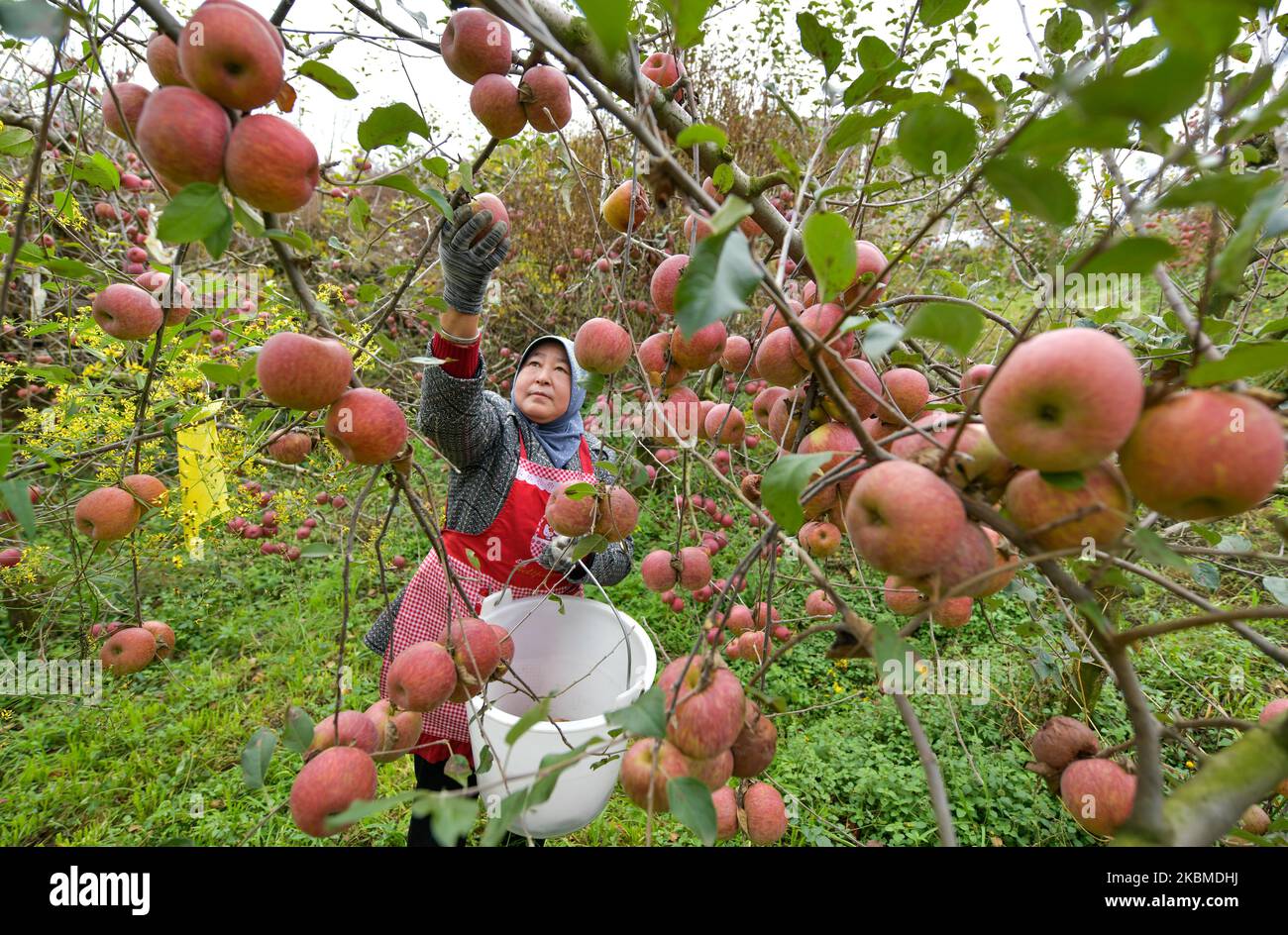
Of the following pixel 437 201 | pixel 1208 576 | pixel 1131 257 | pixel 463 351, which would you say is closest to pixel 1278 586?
pixel 1208 576

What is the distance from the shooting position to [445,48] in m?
0.92

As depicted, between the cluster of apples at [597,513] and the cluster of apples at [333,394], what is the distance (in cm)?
39

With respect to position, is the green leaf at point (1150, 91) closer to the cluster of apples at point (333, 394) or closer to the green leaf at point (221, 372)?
the cluster of apples at point (333, 394)

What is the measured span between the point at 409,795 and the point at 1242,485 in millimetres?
708

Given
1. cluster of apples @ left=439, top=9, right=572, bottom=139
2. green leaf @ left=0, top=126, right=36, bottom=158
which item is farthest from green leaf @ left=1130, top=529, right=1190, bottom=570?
green leaf @ left=0, top=126, right=36, bottom=158

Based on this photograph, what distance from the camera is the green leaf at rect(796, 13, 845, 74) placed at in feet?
2.75

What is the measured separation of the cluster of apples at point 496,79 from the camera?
0.90 metres

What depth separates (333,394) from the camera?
81 cm

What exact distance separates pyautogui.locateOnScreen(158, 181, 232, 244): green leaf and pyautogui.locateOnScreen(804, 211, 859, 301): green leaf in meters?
0.58

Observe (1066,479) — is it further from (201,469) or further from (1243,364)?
(201,469)

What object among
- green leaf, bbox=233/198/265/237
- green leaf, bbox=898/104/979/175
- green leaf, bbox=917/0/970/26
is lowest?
green leaf, bbox=233/198/265/237

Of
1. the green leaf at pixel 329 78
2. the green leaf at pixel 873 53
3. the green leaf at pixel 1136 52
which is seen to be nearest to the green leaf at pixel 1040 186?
the green leaf at pixel 873 53

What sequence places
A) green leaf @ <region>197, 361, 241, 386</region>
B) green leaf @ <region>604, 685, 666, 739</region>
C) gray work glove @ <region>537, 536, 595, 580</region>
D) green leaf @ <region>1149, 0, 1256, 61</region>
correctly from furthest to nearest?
gray work glove @ <region>537, 536, 595, 580</region> < green leaf @ <region>197, 361, 241, 386</region> < green leaf @ <region>604, 685, 666, 739</region> < green leaf @ <region>1149, 0, 1256, 61</region>

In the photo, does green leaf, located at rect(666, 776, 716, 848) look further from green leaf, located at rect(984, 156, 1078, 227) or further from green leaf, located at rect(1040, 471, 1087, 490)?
green leaf, located at rect(984, 156, 1078, 227)
